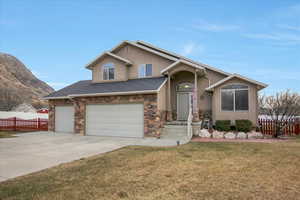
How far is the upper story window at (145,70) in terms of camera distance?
15687 millimetres

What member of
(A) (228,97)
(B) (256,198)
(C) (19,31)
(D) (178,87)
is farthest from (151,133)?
(C) (19,31)

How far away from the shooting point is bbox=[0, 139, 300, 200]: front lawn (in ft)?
12.6

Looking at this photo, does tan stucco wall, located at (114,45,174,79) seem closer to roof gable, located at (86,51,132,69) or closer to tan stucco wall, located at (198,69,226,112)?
roof gable, located at (86,51,132,69)

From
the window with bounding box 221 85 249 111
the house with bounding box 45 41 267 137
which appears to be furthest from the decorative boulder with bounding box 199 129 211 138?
the window with bounding box 221 85 249 111

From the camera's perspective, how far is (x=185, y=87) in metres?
15.2

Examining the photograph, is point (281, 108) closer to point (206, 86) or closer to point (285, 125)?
point (285, 125)

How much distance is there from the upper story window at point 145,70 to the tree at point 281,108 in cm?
967

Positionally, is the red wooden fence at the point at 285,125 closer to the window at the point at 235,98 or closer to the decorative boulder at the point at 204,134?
the window at the point at 235,98

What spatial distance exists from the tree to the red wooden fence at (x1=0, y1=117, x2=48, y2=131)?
19.1 metres

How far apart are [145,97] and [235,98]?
6.45 metres

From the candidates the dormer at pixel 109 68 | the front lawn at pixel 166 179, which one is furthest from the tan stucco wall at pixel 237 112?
the dormer at pixel 109 68

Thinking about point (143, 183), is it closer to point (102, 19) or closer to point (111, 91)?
point (111, 91)

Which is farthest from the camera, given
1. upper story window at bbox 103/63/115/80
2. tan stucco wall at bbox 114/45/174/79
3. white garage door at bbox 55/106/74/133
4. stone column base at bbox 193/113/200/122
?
upper story window at bbox 103/63/115/80

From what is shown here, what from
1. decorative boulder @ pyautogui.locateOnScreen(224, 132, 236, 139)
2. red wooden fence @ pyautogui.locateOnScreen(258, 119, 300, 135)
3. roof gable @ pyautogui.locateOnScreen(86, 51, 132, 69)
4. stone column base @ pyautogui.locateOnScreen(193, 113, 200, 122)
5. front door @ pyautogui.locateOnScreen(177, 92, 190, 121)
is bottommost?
decorative boulder @ pyautogui.locateOnScreen(224, 132, 236, 139)
